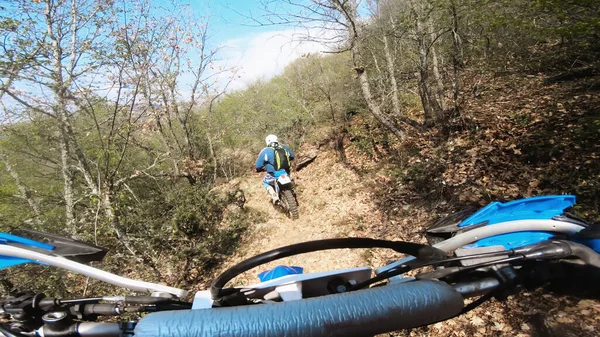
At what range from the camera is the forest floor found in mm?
3107

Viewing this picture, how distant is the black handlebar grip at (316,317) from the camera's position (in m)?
0.75

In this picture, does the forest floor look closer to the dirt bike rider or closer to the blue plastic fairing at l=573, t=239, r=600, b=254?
the blue plastic fairing at l=573, t=239, r=600, b=254

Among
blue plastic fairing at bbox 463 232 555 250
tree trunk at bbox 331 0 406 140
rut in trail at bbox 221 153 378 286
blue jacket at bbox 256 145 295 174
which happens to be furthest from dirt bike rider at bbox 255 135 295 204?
blue plastic fairing at bbox 463 232 555 250

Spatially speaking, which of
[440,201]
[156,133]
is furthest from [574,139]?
[156,133]

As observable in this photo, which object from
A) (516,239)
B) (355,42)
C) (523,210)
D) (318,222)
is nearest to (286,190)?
(318,222)

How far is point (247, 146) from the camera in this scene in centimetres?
1447

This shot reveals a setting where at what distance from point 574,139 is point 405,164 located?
3.35 meters

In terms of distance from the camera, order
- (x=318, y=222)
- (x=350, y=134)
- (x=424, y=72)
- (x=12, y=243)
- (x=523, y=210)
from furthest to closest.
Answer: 1. (x=350, y=134)
2. (x=424, y=72)
3. (x=318, y=222)
4. (x=523, y=210)
5. (x=12, y=243)

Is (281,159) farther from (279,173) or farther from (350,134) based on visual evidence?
(350,134)

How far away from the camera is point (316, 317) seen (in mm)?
782

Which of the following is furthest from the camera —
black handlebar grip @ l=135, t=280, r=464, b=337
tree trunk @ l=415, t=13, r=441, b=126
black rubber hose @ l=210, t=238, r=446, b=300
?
tree trunk @ l=415, t=13, r=441, b=126

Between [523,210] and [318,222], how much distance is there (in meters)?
5.96

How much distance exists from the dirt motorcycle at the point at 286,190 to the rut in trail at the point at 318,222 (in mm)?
287

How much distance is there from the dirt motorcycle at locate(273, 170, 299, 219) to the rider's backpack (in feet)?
0.52
